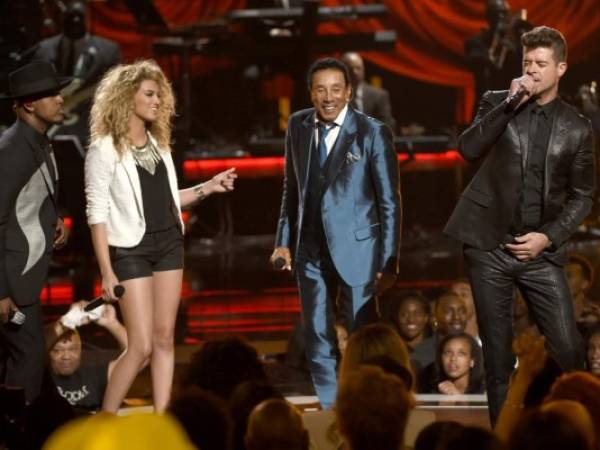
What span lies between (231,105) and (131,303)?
8.16 metres

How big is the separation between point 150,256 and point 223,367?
4.80 feet

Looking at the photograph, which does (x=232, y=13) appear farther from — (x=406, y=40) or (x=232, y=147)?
(x=406, y=40)

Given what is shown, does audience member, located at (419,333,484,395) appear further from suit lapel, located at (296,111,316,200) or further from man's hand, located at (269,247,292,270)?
suit lapel, located at (296,111,316,200)

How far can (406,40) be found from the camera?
43.9 feet

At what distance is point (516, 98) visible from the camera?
4391 mm

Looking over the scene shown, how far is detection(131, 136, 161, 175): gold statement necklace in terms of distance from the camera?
493cm

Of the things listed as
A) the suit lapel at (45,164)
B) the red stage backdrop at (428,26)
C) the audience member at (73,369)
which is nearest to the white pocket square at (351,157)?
the suit lapel at (45,164)

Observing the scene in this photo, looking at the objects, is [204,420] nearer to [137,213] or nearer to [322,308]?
[137,213]

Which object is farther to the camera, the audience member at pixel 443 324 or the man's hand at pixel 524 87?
the audience member at pixel 443 324

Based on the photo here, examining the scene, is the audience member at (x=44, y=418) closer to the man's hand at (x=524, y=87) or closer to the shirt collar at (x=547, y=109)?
the man's hand at (x=524, y=87)

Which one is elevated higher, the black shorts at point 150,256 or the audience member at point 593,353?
the black shorts at point 150,256

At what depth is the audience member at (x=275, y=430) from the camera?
9.04 feet

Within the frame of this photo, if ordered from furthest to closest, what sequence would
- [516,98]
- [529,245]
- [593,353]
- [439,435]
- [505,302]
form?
[593,353] → [505,302] → [529,245] → [516,98] → [439,435]

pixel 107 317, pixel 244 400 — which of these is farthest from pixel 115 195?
pixel 244 400
